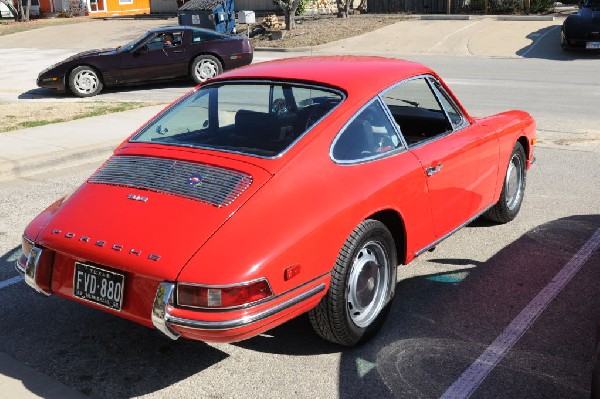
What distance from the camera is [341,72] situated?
14.7 feet

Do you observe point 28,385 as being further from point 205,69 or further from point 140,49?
point 205,69

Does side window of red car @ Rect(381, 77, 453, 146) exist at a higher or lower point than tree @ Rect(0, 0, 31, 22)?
lower

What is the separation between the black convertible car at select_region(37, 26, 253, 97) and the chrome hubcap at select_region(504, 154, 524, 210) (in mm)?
10259

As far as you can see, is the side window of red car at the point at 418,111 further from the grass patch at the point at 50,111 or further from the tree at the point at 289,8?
the tree at the point at 289,8

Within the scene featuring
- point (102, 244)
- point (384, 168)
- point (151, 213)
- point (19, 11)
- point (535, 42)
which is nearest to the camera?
point (102, 244)

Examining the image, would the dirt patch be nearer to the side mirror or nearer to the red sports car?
the side mirror

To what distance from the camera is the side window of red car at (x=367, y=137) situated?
401cm

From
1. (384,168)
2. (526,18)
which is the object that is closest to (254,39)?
(526,18)

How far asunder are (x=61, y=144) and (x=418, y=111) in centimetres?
548

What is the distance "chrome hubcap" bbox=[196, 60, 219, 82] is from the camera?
1523 centimetres

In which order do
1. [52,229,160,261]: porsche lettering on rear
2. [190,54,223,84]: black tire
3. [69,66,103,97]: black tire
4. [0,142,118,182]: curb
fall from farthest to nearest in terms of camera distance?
[190,54,223,84]: black tire, [69,66,103,97]: black tire, [0,142,118,182]: curb, [52,229,160,261]: porsche lettering on rear

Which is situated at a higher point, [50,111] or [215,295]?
[215,295]

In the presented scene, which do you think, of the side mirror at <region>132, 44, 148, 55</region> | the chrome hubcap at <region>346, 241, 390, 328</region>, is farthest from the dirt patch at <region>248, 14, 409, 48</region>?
the chrome hubcap at <region>346, 241, 390, 328</region>

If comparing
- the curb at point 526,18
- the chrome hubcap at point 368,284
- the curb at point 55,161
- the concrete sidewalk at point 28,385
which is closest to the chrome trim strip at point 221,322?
the chrome hubcap at point 368,284
